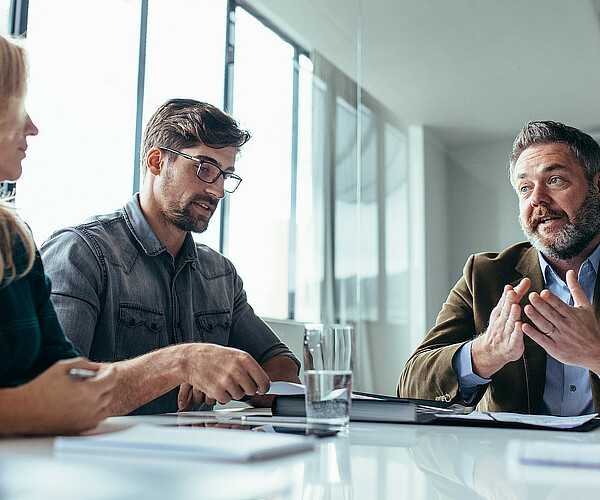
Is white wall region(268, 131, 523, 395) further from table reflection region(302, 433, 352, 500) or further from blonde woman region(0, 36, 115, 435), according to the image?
table reflection region(302, 433, 352, 500)

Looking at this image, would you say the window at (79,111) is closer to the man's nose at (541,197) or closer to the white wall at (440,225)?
the white wall at (440,225)

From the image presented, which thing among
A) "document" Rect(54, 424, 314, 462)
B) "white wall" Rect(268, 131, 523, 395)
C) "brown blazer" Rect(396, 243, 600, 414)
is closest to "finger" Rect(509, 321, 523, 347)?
"brown blazer" Rect(396, 243, 600, 414)

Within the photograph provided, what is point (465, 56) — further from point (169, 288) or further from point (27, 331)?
point (27, 331)

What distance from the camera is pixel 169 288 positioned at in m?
1.81

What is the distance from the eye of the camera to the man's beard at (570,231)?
77.5 inches

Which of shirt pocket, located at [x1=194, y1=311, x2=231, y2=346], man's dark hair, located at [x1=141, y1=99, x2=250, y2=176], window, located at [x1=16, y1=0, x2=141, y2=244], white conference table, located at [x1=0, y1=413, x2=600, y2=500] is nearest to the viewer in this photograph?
white conference table, located at [x1=0, y1=413, x2=600, y2=500]

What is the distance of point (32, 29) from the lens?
95.9 inches

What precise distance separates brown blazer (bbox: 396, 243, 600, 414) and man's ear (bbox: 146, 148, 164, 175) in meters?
1.00

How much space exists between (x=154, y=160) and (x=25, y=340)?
3.84ft

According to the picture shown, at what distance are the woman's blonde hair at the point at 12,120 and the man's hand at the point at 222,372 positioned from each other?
38cm

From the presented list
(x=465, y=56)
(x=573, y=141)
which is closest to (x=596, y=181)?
(x=573, y=141)

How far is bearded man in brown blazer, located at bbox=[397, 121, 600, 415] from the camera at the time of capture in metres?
1.54

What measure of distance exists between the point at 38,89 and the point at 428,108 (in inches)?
84.3

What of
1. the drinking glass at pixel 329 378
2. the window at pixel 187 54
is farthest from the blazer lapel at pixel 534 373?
the window at pixel 187 54
